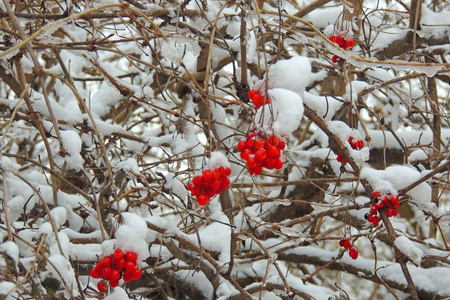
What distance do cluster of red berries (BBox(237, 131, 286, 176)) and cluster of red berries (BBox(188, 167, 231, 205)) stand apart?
14cm

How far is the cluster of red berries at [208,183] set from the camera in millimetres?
1440

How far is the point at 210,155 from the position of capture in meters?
1.45

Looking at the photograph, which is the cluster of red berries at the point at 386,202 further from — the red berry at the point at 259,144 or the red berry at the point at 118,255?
the red berry at the point at 118,255

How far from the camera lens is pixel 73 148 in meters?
1.61

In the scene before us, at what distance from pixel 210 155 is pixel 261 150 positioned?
8.9 inches

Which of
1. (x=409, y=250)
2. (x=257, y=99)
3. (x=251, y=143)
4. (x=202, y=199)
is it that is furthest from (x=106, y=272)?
(x=409, y=250)

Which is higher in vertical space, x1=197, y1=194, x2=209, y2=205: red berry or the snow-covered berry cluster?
the snow-covered berry cluster

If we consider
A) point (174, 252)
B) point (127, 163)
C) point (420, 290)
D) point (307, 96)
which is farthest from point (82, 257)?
point (420, 290)

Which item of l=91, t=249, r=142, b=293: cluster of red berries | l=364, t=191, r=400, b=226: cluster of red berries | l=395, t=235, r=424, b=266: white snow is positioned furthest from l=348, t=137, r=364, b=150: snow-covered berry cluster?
l=91, t=249, r=142, b=293: cluster of red berries

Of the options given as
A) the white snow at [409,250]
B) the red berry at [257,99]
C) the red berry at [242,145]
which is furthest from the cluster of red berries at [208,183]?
the white snow at [409,250]

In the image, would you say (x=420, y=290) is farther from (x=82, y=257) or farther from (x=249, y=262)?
(x=82, y=257)

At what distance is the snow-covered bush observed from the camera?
1395mm

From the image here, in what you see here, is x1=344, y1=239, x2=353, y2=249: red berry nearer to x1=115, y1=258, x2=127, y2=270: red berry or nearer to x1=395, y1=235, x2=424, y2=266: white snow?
x1=395, y1=235, x2=424, y2=266: white snow

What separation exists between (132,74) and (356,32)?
1.71 metres
